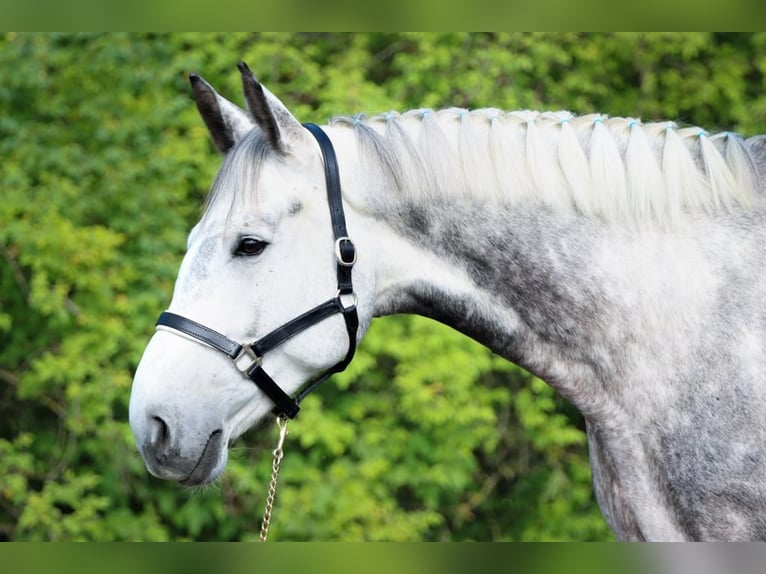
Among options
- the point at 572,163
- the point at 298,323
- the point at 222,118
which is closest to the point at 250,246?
the point at 298,323

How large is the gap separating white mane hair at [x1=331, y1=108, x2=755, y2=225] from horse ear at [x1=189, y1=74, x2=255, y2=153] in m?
0.32

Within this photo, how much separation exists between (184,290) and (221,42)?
3245 mm

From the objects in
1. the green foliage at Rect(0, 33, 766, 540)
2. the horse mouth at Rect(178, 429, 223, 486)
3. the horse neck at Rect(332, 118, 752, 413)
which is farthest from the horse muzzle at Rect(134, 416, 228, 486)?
the green foliage at Rect(0, 33, 766, 540)

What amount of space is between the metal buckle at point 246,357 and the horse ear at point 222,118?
0.58 meters

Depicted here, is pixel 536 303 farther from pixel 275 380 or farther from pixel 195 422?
pixel 195 422

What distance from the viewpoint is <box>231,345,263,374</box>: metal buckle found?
200 cm

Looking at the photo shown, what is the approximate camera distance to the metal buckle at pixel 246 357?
78.9 inches

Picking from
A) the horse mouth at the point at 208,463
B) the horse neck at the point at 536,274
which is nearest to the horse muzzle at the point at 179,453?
the horse mouth at the point at 208,463

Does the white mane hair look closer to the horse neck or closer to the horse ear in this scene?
the horse neck

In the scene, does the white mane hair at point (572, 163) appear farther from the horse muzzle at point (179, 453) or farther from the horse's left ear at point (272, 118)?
the horse muzzle at point (179, 453)

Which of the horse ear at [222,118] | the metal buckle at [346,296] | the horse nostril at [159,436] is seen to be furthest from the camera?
the horse ear at [222,118]

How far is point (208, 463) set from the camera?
204 centimetres

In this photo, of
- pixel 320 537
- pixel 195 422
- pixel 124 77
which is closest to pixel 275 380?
pixel 195 422

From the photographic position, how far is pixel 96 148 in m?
4.84
